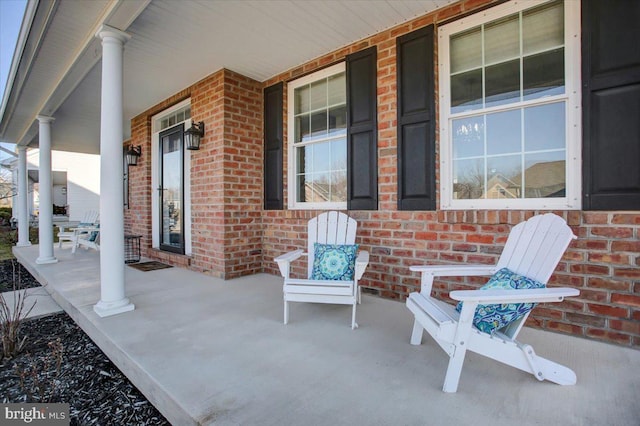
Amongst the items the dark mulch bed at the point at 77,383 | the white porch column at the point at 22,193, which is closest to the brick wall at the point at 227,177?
the dark mulch bed at the point at 77,383

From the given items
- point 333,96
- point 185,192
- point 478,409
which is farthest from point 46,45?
point 478,409

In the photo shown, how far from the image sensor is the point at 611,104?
2219 mm

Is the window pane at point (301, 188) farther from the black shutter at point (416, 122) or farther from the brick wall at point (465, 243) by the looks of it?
the black shutter at point (416, 122)

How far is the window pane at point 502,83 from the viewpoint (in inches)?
106

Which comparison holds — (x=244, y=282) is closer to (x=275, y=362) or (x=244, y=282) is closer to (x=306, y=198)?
(x=306, y=198)

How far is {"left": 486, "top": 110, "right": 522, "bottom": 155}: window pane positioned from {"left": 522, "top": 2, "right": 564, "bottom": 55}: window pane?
20.2 inches

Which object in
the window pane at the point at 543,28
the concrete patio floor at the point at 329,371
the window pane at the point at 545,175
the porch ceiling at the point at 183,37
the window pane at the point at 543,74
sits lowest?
the concrete patio floor at the point at 329,371

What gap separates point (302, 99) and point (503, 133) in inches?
98.4

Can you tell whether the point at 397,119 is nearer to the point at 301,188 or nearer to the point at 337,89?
the point at 337,89

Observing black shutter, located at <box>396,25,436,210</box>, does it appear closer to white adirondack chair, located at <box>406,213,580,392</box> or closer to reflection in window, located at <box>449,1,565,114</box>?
reflection in window, located at <box>449,1,565,114</box>

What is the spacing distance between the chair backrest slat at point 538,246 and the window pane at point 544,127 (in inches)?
35.1

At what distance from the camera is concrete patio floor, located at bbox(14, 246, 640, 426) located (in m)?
1.48

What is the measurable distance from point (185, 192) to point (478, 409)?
490 centimetres

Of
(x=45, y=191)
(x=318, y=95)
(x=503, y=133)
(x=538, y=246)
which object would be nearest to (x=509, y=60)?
(x=503, y=133)
